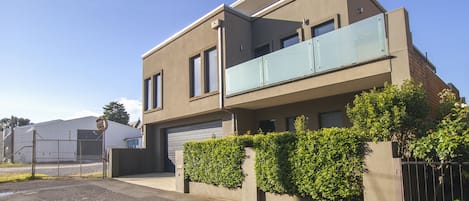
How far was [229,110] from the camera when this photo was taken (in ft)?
45.4

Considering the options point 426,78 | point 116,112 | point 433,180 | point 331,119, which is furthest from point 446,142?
point 116,112

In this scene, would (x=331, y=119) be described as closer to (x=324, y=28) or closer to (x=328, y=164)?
(x=324, y=28)

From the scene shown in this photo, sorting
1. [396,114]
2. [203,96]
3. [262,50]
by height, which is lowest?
[396,114]

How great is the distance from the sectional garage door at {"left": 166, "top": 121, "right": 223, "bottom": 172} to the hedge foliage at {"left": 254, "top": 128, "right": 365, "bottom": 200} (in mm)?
6271

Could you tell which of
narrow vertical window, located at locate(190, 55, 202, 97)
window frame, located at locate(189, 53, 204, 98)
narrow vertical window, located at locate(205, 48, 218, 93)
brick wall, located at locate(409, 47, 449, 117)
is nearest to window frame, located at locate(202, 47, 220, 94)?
narrow vertical window, located at locate(205, 48, 218, 93)

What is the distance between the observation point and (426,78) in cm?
895

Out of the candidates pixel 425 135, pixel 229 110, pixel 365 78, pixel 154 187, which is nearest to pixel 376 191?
pixel 425 135

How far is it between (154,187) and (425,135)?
32.4ft

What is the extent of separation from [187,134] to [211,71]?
4.05m

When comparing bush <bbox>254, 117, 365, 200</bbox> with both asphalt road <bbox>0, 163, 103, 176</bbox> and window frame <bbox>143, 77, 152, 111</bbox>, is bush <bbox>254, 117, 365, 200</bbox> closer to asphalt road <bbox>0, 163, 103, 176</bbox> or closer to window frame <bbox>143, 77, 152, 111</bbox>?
window frame <bbox>143, 77, 152, 111</bbox>

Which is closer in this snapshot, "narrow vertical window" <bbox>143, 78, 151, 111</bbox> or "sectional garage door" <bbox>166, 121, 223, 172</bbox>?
"sectional garage door" <bbox>166, 121, 223, 172</bbox>

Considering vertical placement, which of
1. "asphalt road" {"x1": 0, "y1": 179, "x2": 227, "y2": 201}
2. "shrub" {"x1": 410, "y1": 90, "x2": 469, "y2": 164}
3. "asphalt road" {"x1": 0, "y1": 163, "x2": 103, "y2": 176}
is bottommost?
"asphalt road" {"x1": 0, "y1": 163, "x2": 103, "y2": 176}

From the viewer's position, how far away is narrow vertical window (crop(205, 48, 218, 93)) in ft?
48.6

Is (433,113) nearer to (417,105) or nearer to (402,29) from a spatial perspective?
(417,105)
